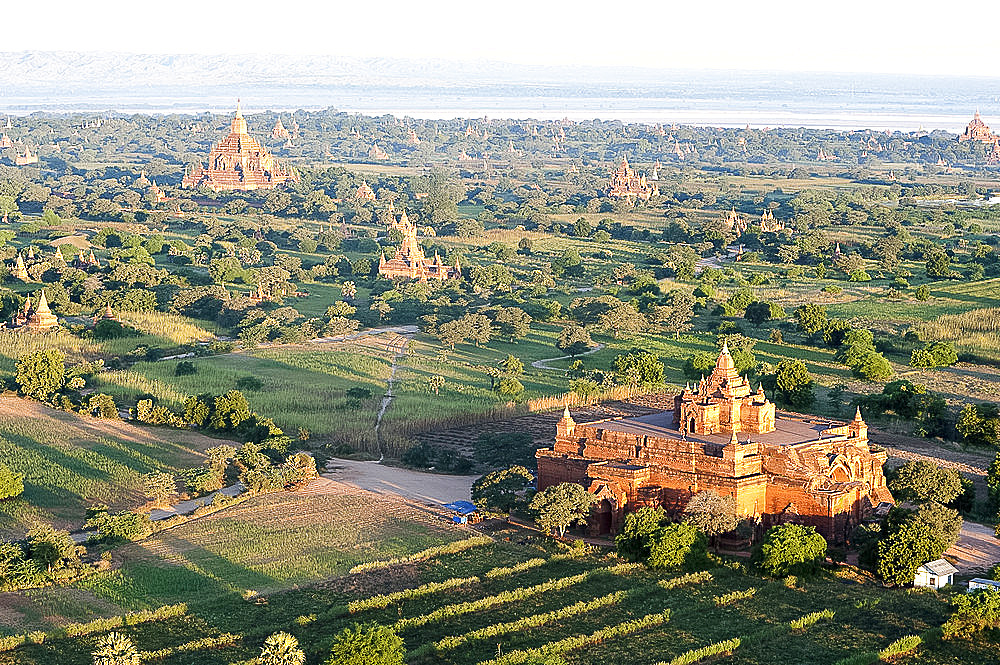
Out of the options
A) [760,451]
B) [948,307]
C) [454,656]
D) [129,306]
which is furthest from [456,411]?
[948,307]

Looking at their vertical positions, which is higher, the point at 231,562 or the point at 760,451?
the point at 760,451

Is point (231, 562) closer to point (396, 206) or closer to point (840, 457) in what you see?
point (840, 457)

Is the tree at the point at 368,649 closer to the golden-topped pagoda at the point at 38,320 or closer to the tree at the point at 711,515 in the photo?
the tree at the point at 711,515

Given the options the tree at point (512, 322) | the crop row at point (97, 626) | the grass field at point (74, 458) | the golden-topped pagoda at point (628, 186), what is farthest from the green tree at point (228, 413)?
the golden-topped pagoda at point (628, 186)

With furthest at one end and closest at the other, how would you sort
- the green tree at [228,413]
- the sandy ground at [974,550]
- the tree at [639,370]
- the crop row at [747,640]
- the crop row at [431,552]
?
the tree at [639,370] → the green tree at [228,413] → the crop row at [431,552] → the sandy ground at [974,550] → the crop row at [747,640]

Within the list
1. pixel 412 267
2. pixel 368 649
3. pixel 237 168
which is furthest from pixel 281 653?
pixel 237 168

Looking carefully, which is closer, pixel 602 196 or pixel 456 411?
pixel 456 411

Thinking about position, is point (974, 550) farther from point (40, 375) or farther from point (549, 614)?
point (40, 375)
